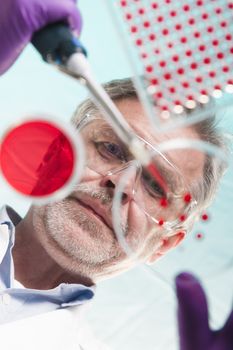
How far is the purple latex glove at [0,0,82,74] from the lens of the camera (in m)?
0.78

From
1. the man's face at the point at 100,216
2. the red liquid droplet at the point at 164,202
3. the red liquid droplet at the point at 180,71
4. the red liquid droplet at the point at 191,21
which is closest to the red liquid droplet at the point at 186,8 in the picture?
the red liquid droplet at the point at 191,21

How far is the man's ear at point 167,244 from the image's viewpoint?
45.4 inches

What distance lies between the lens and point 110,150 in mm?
1298

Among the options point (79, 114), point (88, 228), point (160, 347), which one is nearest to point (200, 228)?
point (88, 228)

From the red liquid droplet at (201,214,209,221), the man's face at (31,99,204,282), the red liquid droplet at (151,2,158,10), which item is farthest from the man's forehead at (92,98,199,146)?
the red liquid droplet at (151,2,158,10)

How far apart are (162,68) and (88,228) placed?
562 mm

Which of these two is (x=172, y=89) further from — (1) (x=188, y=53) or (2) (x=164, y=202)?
(2) (x=164, y=202)

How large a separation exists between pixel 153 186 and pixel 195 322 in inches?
17.1

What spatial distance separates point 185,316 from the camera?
0.78 metres

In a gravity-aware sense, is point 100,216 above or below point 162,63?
below

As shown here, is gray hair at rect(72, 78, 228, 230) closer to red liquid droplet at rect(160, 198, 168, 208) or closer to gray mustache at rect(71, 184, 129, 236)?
red liquid droplet at rect(160, 198, 168, 208)

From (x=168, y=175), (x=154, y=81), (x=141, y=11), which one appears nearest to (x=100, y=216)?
(x=168, y=175)

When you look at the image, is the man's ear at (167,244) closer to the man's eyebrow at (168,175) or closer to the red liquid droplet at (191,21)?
the man's eyebrow at (168,175)

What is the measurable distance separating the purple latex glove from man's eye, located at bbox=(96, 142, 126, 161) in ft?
1.60
